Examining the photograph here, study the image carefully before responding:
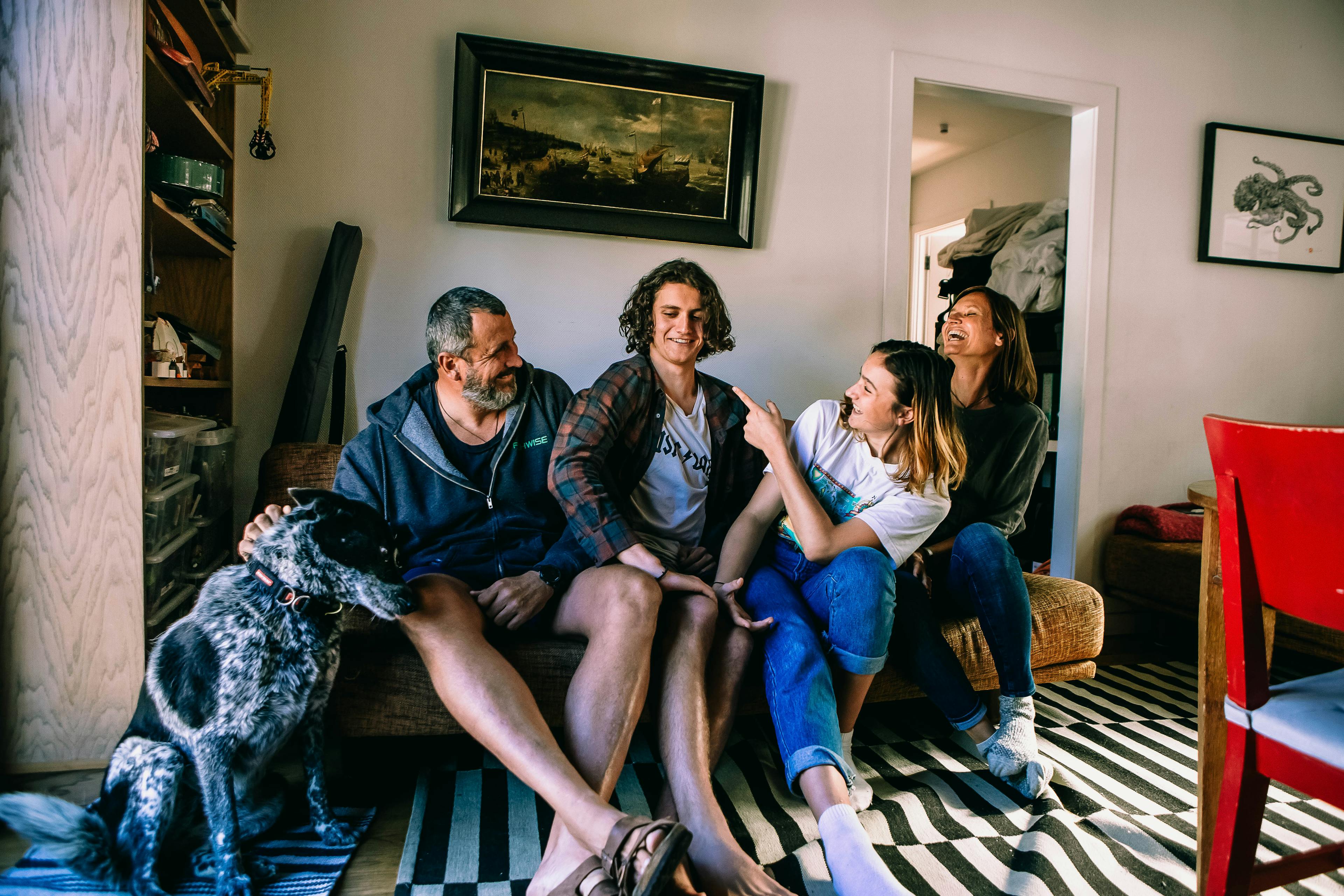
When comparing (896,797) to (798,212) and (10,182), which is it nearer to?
(798,212)

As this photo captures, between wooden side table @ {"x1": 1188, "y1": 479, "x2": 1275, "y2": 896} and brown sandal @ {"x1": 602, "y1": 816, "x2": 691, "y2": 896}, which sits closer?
brown sandal @ {"x1": 602, "y1": 816, "x2": 691, "y2": 896}

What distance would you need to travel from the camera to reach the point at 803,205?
257 cm

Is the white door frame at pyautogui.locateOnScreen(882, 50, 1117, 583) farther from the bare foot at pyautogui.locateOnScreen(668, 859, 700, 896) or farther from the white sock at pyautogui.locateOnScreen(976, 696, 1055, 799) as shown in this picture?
the bare foot at pyautogui.locateOnScreen(668, 859, 700, 896)

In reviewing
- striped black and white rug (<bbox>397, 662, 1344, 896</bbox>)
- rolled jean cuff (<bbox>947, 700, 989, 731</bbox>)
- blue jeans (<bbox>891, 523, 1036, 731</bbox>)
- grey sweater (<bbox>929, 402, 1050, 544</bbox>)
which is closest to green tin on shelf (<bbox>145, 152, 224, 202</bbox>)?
striped black and white rug (<bbox>397, 662, 1344, 896</bbox>)

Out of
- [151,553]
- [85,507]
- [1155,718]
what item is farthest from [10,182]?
[1155,718]

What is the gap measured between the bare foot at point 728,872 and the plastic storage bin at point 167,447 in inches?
50.5

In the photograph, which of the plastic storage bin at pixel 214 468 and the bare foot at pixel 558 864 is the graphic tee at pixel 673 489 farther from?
the plastic storage bin at pixel 214 468

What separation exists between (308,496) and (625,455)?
705mm

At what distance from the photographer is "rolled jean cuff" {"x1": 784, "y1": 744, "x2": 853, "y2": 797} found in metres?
1.35

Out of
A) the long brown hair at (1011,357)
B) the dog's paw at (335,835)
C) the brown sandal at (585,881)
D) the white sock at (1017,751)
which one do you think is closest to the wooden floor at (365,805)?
the dog's paw at (335,835)

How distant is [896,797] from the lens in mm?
1586

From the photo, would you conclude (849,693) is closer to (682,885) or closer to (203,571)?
(682,885)

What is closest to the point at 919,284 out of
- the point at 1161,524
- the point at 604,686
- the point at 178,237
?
the point at 1161,524

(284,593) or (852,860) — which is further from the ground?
(284,593)
